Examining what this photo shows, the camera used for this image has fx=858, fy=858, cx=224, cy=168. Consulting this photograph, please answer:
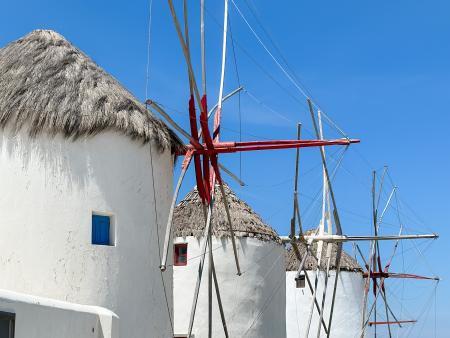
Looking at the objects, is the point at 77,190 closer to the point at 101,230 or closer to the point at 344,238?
the point at 101,230

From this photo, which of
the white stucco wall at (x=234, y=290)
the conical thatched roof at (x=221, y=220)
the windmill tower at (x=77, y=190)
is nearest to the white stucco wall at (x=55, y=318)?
the windmill tower at (x=77, y=190)

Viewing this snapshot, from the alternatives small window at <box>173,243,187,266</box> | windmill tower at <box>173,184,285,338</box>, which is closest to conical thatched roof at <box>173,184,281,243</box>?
windmill tower at <box>173,184,285,338</box>

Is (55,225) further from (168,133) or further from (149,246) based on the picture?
(168,133)

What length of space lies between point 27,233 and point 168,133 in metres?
3.59

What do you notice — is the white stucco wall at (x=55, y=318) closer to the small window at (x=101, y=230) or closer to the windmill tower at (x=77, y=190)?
the windmill tower at (x=77, y=190)

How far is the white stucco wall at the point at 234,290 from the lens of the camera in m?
21.9

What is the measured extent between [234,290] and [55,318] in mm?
10651

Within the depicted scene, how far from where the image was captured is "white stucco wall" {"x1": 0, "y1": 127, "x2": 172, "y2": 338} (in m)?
13.5

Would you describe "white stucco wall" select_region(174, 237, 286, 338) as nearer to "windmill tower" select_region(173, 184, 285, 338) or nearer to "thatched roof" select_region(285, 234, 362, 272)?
Answer: "windmill tower" select_region(173, 184, 285, 338)

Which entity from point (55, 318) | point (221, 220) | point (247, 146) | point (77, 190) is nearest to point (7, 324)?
point (55, 318)

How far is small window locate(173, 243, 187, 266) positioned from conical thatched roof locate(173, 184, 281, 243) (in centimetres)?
37

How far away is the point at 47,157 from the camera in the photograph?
13.8 meters

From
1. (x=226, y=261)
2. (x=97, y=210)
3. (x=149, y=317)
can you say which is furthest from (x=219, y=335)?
(x=97, y=210)

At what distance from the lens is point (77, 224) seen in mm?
13828
